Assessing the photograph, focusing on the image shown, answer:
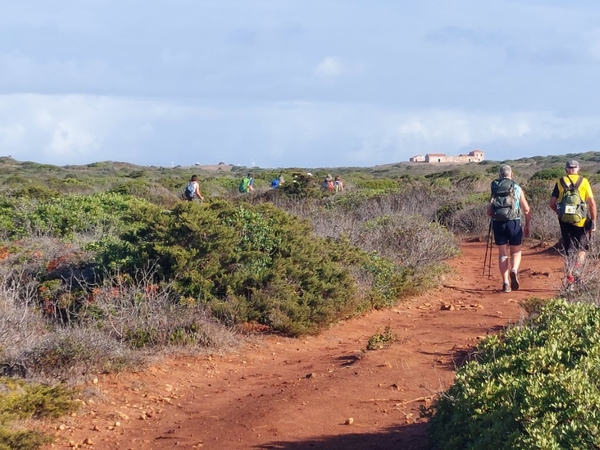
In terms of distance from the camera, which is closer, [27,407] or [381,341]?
[27,407]

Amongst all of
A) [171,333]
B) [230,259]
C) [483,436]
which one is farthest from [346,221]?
[483,436]

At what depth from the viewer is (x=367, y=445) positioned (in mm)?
5438

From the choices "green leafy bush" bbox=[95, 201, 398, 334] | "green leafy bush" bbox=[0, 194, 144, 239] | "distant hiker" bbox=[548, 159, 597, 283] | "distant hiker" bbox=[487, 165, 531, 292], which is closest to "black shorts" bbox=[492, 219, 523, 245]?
"distant hiker" bbox=[487, 165, 531, 292]

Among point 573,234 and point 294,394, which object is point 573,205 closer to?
point 573,234

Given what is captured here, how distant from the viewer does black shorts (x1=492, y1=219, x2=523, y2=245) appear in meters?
11.0

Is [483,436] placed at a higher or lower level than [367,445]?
higher

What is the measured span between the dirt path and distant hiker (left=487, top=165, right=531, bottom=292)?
5.09 feet

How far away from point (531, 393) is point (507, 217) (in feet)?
23.7

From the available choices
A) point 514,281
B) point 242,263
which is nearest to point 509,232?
point 514,281

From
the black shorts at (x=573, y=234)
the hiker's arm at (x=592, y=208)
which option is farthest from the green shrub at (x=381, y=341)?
the hiker's arm at (x=592, y=208)

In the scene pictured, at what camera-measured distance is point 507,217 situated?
11.0 m

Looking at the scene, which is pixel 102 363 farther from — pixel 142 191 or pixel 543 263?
pixel 142 191

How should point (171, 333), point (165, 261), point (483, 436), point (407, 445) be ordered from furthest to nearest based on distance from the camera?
1. point (165, 261)
2. point (171, 333)
3. point (407, 445)
4. point (483, 436)

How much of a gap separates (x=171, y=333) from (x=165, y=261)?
1143mm
